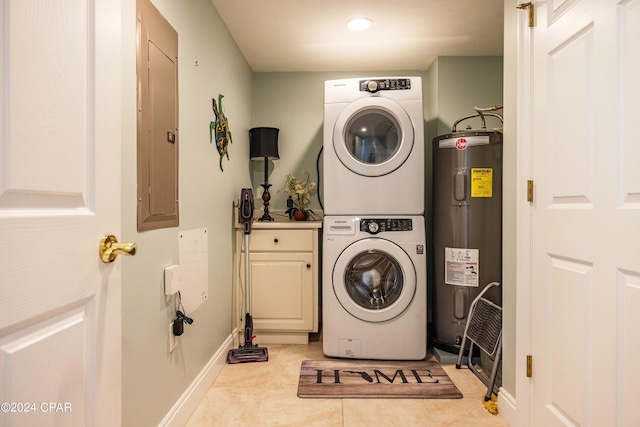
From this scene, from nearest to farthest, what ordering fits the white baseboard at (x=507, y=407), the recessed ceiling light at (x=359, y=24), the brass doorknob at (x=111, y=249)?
the brass doorknob at (x=111, y=249) → the white baseboard at (x=507, y=407) → the recessed ceiling light at (x=359, y=24)

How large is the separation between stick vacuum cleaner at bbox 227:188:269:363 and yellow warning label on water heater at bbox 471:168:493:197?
59.6 inches

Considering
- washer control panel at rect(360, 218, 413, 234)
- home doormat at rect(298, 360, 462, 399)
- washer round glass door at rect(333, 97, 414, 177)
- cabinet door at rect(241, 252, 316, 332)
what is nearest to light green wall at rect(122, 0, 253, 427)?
cabinet door at rect(241, 252, 316, 332)

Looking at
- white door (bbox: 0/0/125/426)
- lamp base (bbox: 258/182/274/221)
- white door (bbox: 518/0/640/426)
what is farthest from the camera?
lamp base (bbox: 258/182/274/221)

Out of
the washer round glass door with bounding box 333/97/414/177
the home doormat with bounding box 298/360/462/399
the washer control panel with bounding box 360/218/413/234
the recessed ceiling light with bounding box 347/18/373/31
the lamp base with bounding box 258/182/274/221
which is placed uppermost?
the recessed ceiling light with bounding box 347/18/373/31

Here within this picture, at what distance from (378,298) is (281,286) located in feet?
2.36

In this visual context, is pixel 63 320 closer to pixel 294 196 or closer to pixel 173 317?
pixel 173 317

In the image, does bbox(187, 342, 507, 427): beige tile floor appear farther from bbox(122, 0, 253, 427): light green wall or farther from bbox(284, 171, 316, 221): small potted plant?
bbox(284, 171, 316, 221): small potted plant

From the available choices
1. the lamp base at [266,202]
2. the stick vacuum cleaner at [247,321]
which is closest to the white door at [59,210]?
the stick vacuum cleaner at [247,321]

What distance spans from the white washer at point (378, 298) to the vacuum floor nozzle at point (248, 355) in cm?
42

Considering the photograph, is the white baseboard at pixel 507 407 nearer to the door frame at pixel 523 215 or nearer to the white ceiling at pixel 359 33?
the door frame at pixel 523 215

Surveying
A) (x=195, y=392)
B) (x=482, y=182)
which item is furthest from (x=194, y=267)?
(x=482, y=182)

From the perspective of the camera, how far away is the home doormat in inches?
80.1

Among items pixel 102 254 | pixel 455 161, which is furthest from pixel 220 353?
pixel 455 161

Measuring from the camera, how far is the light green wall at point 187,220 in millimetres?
1289
